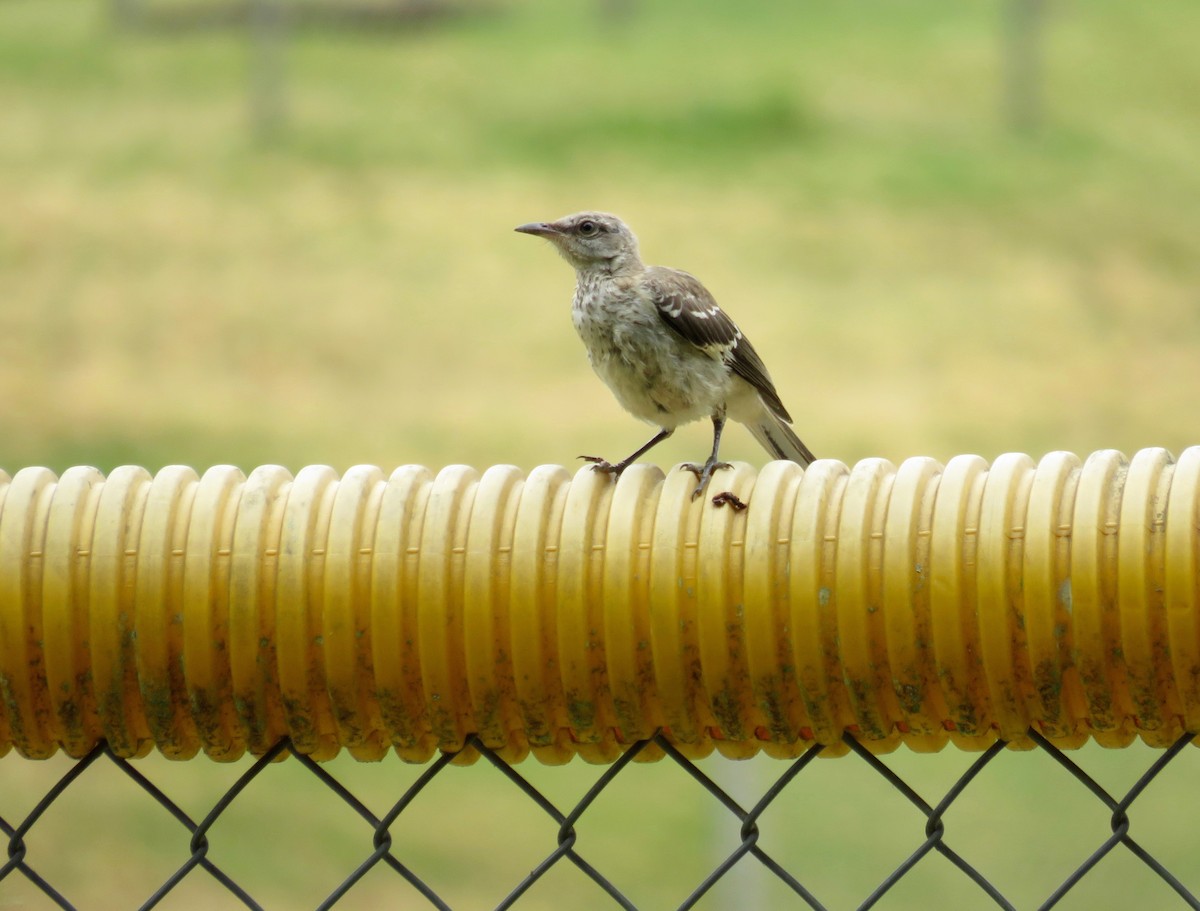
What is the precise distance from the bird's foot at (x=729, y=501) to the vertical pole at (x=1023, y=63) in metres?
23.8

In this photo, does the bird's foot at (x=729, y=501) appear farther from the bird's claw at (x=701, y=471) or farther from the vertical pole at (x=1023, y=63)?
the vertical pole at (x=1023, y=63)

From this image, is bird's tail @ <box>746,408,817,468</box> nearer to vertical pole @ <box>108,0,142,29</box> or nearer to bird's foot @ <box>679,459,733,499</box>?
bird's foot @ <box>679,459,733,499</box>

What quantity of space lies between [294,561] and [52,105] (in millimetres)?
24643

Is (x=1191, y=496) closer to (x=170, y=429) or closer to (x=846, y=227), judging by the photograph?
(x=170, y=429)

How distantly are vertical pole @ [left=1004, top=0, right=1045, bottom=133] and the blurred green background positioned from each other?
0.35ft

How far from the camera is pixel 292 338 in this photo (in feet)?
68.2

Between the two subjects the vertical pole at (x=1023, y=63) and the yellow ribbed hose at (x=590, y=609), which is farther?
the vertical pole at (x=1023, y=63)

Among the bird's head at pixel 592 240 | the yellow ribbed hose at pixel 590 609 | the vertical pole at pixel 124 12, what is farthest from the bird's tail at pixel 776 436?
the vertical pole at pixel 124 12

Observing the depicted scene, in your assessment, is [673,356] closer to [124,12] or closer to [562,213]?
[562,213]

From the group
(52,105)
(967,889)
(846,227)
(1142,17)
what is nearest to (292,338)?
(52,105)

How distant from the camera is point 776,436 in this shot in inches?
148

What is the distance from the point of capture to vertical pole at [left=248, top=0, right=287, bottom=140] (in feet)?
79.8

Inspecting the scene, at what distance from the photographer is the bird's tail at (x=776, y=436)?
365 centimetres

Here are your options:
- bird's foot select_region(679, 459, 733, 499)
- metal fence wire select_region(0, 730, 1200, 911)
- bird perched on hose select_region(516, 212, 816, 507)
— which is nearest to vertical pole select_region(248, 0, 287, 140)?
bird perched on hose select_region(516, 212, 816, 507)
